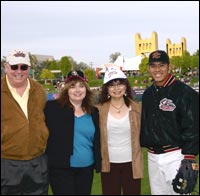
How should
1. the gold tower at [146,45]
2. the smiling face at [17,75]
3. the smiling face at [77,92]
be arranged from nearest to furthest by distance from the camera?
1. the smiling face at [17,75]
2. the smiling face at [77,92]
3. the gold tower at [146,45]

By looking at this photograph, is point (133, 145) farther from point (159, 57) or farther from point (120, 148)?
point (159, 57)

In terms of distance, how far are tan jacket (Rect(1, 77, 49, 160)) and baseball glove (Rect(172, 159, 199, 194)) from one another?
4.51 ft

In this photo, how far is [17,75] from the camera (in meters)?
3.16

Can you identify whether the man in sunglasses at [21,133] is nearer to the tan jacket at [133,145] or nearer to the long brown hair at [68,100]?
the long brown hair at [68,100]

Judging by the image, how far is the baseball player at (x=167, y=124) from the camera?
11.2 feet

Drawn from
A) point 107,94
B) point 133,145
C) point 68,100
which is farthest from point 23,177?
point 107,94

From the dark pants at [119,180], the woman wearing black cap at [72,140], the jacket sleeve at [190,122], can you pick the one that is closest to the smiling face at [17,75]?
the woman wearing black cap at [72,140]

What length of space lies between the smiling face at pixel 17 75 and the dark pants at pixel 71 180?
923mm

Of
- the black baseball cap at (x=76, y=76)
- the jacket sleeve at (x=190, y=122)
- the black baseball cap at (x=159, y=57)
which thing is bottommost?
the jacket sleeve at (x=190, y=122)

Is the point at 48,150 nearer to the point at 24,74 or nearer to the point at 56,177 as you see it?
the point at 56,177

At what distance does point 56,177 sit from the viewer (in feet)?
11.2

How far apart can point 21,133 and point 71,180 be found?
724mm

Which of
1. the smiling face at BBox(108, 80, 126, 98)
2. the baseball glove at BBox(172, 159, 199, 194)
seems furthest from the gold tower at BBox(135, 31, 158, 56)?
the baseball glove at BBox(172, 159, 199, 194)

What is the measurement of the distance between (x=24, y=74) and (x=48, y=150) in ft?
2.56
